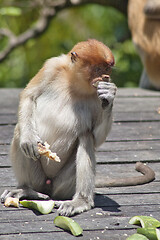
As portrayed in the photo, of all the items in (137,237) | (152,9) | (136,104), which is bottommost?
(136,104)

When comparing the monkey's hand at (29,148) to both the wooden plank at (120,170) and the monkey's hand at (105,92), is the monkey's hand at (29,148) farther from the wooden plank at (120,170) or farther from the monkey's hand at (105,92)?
the wooden plank at (120,170)

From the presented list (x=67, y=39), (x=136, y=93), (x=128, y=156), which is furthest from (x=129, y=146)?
(x=67, y=39)

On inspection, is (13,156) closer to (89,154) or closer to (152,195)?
(89,154)

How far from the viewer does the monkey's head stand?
3.28 metres

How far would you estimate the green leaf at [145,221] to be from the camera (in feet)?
10.0

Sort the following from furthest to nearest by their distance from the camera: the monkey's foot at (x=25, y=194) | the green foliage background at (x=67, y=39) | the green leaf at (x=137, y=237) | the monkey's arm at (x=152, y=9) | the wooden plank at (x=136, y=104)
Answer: the green foliage background at (x=67, y=39), the monkey's arm at (x=152, y=9), the wooden plank at (x=136, y=104), the monkey's foot at (x=25, y=194), the green leaf at (x=137, y=237)

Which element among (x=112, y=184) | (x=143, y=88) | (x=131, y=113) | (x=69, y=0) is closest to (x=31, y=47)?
(x=69, y=0)

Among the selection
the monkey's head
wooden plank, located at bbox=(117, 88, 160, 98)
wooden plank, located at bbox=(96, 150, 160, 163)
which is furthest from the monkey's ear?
wooden plank, located at bbox=(117, 88, 160, 98)

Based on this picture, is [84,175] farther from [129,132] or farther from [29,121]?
[129,132]

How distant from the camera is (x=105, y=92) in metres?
3.27

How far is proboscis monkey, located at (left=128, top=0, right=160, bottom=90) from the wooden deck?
30 cm

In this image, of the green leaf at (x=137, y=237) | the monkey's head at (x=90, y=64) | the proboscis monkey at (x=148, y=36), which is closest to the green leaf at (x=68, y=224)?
the green leaf at (x=137, y=237)

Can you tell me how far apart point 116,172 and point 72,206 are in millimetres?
891

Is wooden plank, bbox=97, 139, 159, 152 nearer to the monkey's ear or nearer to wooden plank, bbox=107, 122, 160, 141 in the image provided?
wooden plank, bbox=107, 122, 160, 141
